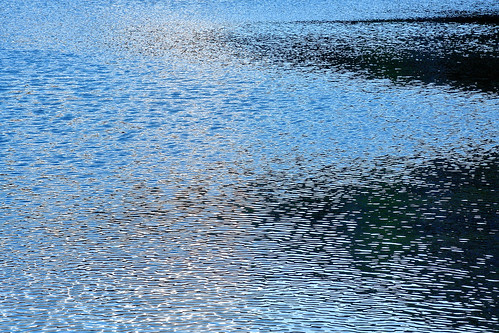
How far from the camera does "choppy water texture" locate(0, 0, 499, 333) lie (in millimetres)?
4406

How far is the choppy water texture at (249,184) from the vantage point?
4.41m

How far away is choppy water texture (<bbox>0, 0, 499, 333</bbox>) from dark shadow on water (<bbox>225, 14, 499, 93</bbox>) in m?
0.07

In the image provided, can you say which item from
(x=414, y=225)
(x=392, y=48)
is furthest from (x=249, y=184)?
(x=392, y=48)

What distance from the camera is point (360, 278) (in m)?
4.70

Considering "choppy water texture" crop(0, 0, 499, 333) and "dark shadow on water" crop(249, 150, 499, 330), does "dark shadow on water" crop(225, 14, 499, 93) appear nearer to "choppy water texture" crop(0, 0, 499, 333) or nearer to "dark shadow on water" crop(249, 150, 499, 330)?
"choppy water texture" crop(0, 0, 499, 333)

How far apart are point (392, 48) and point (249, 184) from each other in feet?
22.4

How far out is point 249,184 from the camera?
6547mm

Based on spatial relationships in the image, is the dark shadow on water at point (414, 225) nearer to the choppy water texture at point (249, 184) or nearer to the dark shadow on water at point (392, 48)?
the choppy water texture at point (249, 184)

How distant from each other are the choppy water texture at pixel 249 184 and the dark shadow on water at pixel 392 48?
0.07 metres

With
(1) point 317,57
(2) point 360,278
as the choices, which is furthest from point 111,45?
(2) point 360,278

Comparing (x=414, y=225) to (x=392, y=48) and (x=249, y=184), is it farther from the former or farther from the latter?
(x=392, y=48)

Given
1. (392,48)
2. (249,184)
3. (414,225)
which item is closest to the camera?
(414,225)

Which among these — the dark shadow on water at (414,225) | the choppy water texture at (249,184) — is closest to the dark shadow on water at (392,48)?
the choppy water texture at (249,184)

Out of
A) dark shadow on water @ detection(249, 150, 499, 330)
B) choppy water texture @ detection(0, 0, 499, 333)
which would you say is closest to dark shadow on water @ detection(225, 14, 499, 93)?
choppy water texture @ detection(0, 0, 499, 333)
